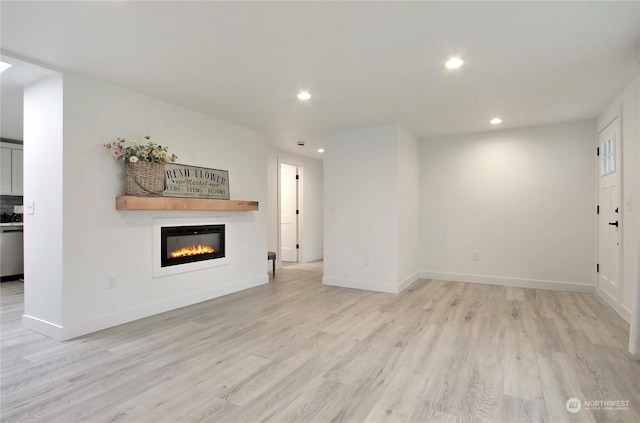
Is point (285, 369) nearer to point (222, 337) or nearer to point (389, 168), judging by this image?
point (222, 337)

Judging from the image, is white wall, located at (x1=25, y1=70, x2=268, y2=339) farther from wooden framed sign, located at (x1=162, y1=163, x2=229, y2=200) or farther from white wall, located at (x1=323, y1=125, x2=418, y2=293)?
white wall, located at (x1=323, y1=125, x2=418, y2=293)

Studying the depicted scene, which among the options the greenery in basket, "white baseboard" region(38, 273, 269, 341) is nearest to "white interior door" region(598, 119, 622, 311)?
"white baseboard" region(38, 273, 269, 341)

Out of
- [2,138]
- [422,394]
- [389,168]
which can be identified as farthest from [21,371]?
[2,138]

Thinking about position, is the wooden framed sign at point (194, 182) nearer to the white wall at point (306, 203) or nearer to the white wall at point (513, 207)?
the white wall at point (306, 203)

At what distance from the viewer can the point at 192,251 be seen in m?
4.11

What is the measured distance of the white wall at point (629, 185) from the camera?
3.12 meters

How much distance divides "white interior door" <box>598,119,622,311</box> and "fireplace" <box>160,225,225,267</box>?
15.0 feet

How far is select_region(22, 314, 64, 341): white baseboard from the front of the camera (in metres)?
2.90

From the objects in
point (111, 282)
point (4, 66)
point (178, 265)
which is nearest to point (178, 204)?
point (178, 265)

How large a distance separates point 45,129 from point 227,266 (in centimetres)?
244

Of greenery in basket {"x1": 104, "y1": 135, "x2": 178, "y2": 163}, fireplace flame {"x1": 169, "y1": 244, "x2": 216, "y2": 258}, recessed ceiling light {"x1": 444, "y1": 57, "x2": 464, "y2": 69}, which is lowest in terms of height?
fireplace flame {"x1": 169, "y1": 244, "x2": 216, "y2": 258}

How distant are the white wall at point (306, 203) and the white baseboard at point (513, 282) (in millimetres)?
2863

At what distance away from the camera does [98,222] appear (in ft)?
10.4

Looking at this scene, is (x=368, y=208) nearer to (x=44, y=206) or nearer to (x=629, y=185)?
(x=629, y=185)
